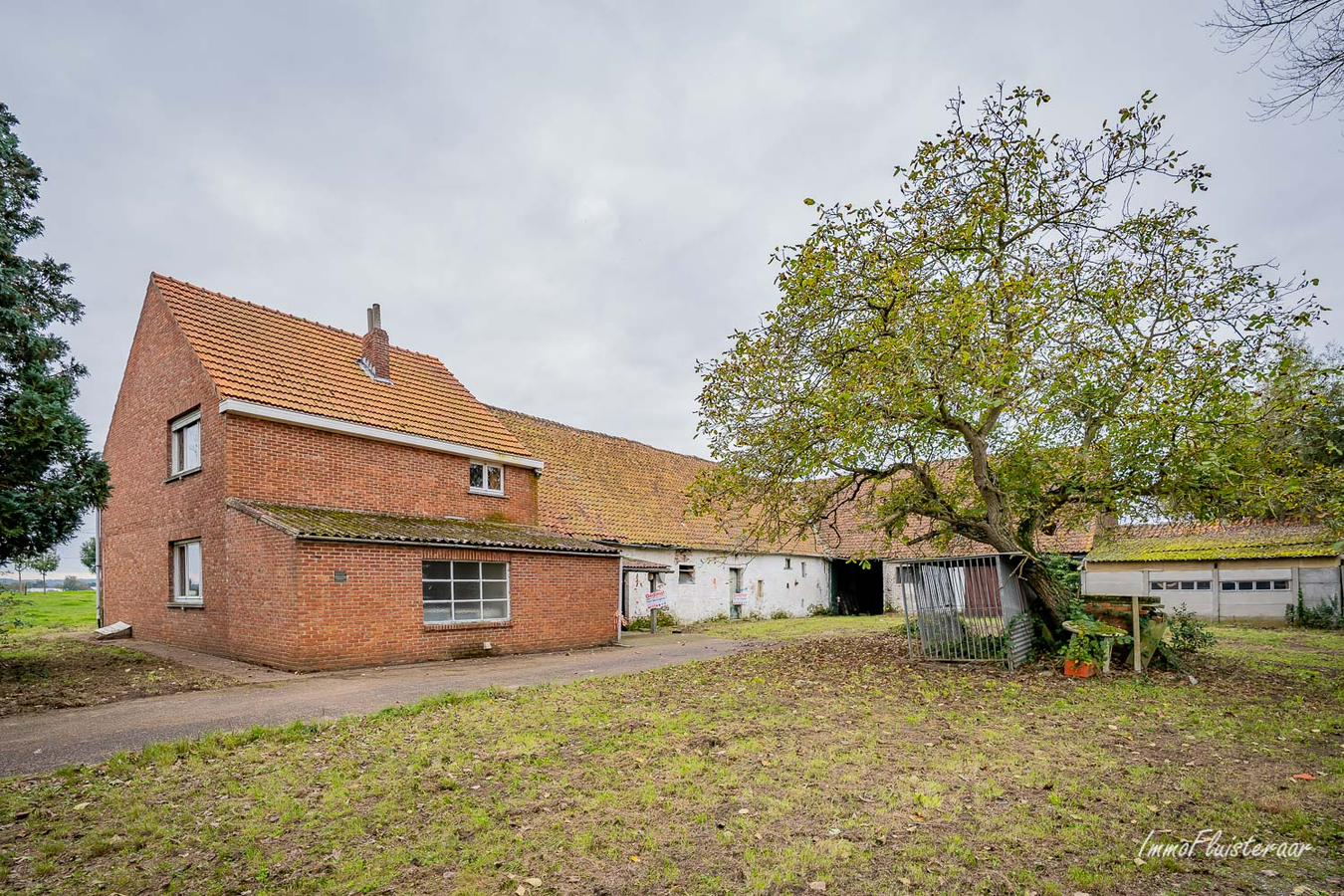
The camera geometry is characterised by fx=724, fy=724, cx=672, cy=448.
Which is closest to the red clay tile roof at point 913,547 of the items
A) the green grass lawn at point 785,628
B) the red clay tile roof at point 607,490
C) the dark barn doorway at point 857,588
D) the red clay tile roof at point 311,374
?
the dark barn doorway at point 857,588

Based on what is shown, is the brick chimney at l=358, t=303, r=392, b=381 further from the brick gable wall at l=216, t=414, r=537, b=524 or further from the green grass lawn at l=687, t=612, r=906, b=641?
the green grass lawn at l=687, t=612, r=906, b=641

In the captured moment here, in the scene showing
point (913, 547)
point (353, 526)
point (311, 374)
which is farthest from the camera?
point (913, 547)

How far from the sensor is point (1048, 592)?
12.5 metres

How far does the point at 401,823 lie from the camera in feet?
16.8

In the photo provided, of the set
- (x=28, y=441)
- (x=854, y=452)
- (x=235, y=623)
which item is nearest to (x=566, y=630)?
(x=235, y=623)

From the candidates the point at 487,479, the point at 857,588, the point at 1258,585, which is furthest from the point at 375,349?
the point at 1258,585

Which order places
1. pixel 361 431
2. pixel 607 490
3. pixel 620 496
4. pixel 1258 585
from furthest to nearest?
pixel 620 496 < pixel 607 490 < pixel 1258 585 < pixel 361 431

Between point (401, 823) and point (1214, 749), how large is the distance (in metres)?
7.30

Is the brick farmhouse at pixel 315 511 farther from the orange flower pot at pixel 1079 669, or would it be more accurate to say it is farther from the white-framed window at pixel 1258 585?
the white-framed window at pixel 1258 585

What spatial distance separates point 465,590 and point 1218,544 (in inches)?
943

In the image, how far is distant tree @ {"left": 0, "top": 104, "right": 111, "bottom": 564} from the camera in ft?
36.2

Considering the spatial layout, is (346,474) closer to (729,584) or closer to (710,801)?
(710,801)

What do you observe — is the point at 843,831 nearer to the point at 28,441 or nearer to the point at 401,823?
the point at 401,823

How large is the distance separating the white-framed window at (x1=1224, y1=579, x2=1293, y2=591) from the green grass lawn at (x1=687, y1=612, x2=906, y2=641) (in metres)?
10.3
